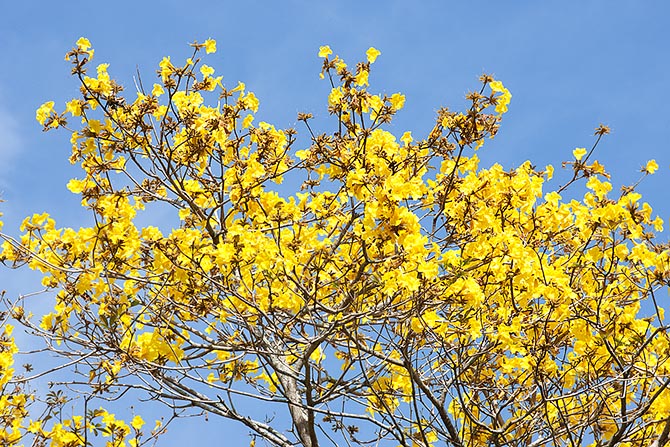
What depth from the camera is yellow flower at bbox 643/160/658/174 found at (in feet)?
16.5

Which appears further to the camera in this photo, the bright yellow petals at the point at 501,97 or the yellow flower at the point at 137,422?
the yellow flower at the point at 137,422

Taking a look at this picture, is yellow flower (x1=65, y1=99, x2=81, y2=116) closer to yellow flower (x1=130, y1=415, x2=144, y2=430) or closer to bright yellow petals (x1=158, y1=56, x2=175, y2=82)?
bright yellow petals (x1=158, y1=56, x2=175, y2=82)

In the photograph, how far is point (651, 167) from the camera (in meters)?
5.05

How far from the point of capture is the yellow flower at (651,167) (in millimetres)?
5043

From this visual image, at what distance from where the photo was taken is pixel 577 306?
15.1ft

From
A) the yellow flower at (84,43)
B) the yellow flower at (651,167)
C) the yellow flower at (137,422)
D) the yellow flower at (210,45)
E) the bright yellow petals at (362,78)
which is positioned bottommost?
the yellow flower at (137,422)

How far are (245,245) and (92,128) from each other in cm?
147

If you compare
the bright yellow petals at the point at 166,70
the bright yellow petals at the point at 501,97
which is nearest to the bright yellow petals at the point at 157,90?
the bright yellow petals at the point at 166,70

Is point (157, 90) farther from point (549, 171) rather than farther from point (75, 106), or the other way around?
point (549, 171)

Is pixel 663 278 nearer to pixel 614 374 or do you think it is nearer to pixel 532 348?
pixel 532 348

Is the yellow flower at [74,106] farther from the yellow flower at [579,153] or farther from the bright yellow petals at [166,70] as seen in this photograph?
the yellow flower at [579,153]

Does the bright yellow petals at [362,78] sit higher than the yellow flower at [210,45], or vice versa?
the yellow flower at [210,45]

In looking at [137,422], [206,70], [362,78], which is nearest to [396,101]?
[362,78]

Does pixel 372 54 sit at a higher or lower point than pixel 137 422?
higher
